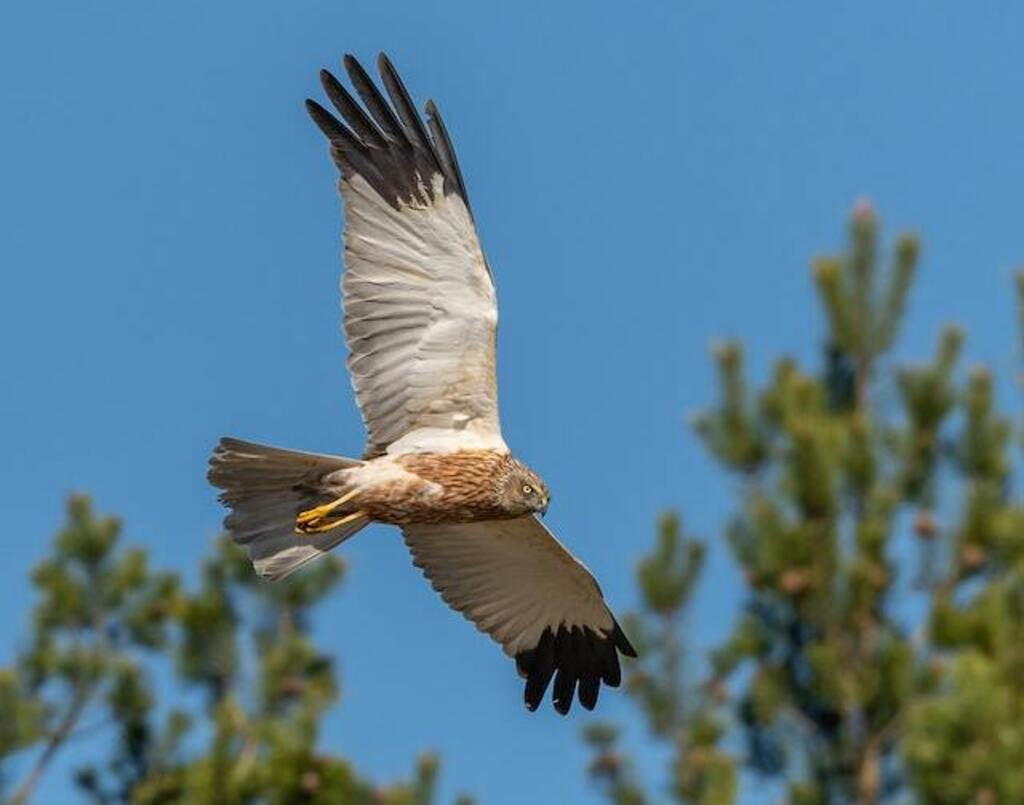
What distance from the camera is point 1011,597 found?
48.7 feet

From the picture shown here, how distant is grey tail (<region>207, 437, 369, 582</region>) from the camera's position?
9914mm

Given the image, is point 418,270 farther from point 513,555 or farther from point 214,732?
point 214,732

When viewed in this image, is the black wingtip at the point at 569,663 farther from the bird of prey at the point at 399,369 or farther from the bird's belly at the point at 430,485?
the bird's belly at the point at 430,485

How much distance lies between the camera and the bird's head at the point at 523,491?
980 cm

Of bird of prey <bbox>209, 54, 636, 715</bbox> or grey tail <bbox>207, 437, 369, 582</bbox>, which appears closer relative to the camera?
bird of prey <bbox>209, 54, 636, 715</bbox>

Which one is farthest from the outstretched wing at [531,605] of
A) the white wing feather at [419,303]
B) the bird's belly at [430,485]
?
the white wing feather at [419,303]

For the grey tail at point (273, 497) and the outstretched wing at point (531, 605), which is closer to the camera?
the grey tail at point (273, 497)

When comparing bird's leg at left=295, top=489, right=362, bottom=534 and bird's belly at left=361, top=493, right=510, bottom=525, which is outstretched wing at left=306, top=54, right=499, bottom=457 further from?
bird's leg at left=295, top=489, right=362, bottom=534

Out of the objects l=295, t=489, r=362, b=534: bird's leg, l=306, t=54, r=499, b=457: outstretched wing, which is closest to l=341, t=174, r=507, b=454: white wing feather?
l=306, t=54, r=499, b=457: outstretched wing

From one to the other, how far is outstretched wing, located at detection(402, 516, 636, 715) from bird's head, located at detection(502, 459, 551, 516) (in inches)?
37.9

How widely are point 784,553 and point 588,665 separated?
4378mm

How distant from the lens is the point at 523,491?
32.2ft

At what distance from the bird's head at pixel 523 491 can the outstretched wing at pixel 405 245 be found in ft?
0.87

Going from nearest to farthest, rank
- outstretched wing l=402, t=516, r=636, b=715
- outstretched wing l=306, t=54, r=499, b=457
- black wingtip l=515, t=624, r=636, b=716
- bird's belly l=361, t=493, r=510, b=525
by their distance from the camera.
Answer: outstretched wing l=306, t=54, r=499, b=457 → bird's belly l=361, t=493, r=510, b=525 → outstretched wing l=402, t=516, r=636, b=715 → black wingtip l=515, t=624, r=636, b=716
